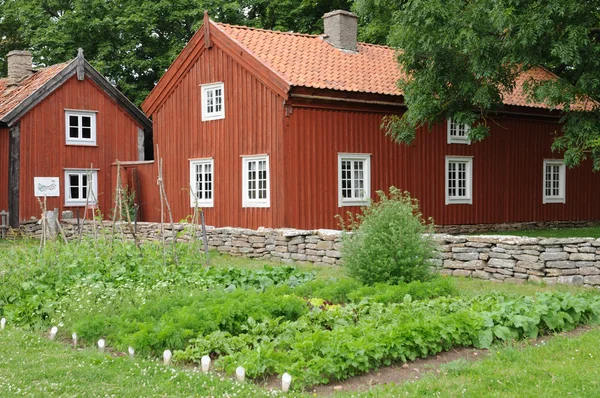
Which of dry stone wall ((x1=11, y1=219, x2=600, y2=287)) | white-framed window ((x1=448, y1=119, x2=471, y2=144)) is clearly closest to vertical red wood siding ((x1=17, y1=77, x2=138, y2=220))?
white-framed window ((x1=448, y1=119, x2=471, y2=144))

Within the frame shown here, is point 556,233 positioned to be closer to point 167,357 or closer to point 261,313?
point 261,313

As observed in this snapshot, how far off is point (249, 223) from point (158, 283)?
10.2m

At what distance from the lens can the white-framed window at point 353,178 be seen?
1983cm

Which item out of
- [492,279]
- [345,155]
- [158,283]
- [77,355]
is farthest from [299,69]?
[77,355]

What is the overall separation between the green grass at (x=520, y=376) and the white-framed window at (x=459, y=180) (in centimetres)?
1477

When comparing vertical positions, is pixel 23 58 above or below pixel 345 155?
above

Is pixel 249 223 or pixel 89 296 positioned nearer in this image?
pixel 89 296

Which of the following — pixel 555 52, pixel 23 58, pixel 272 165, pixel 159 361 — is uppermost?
pixel 23 58

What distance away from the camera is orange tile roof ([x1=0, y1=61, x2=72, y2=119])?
2572 cm

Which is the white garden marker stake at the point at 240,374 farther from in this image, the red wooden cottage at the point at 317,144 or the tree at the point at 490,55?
the red wooden cottage at the point at 317,144

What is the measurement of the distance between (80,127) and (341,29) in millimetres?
10978

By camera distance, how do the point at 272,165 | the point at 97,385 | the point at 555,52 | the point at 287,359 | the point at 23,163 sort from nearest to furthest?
the point at 97,385
the point at 287,359
the point at 555,52
the point at 272,165
the point at 23,163

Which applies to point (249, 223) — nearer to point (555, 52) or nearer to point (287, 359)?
point (555, 52)

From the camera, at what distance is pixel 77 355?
291 inches
